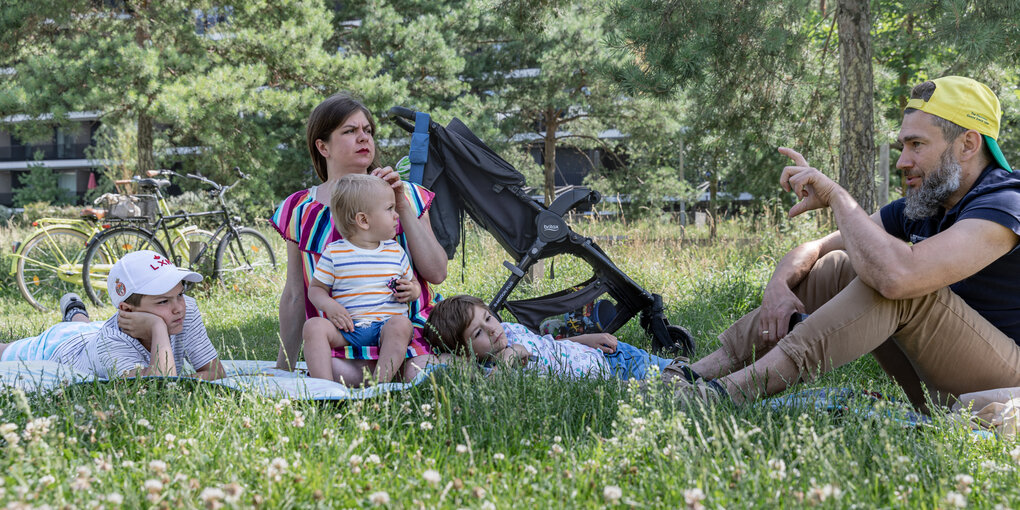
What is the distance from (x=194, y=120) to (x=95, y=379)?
29.3 ft

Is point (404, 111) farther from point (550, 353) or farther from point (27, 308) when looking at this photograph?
point (27, 308)

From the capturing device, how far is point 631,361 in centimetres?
385

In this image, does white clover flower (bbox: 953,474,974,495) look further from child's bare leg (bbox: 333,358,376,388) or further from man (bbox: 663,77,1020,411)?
child's bare leg (bbox: 333,358,376,388)

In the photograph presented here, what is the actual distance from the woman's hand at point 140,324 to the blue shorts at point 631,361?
1999mm

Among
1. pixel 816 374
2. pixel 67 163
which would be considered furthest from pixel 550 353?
pixel 67 163

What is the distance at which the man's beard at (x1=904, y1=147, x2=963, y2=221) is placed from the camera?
A: 2.90 m

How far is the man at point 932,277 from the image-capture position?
8.55ft

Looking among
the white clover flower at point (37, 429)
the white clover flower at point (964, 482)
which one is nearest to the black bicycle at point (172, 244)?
the white clover flower at point (37, 429)

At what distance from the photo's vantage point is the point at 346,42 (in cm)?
1923

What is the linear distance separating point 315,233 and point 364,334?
0.62 m

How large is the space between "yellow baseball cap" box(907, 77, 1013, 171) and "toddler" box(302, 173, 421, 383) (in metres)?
2.27

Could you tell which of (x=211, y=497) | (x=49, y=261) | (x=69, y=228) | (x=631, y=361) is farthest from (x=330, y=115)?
(x=49, y=261)

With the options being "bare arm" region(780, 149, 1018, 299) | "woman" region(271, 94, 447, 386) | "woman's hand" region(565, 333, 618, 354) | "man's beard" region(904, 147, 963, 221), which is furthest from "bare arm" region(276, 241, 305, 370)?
"man's beard" region(904, 147, 963, 221)

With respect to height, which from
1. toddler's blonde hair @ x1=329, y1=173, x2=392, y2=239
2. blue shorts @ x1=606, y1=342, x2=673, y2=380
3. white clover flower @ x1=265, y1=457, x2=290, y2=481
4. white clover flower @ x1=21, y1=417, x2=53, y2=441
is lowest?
blue shorts @ x1=606, y1=342, x2=673, y2=380
